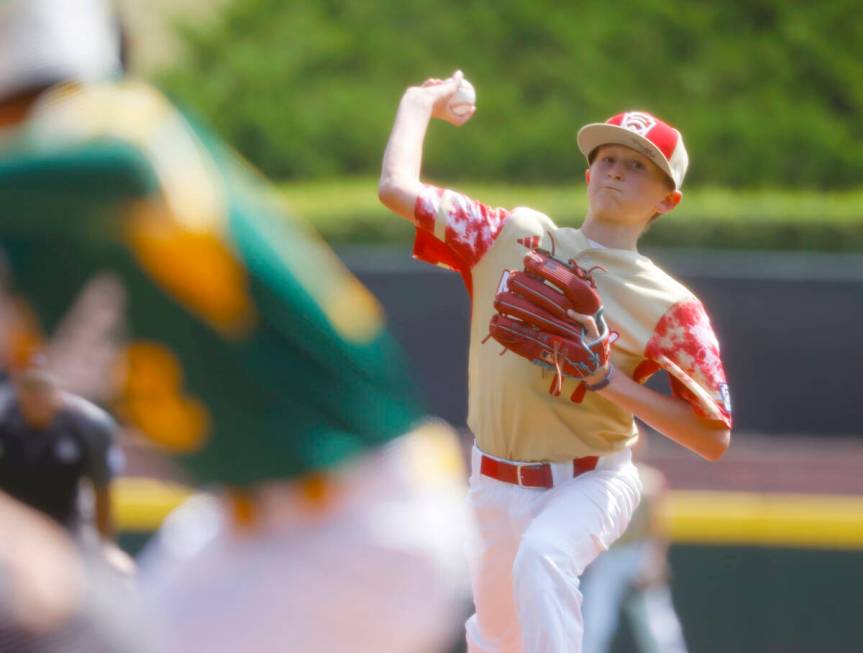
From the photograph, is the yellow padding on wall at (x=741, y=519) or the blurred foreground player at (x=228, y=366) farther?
the yellow padding on wall at (x=741, y=519)

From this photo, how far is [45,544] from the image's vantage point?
210 cm

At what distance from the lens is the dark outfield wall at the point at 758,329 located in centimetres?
1248

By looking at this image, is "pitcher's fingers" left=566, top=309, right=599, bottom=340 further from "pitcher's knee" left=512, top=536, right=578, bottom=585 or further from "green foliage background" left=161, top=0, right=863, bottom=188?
"green foliage background" left=161, top=0, right=863, bottom=188

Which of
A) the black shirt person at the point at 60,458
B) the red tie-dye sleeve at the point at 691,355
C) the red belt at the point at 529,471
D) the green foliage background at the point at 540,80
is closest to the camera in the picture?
the red tie-dye sleeve at the point at 691,355

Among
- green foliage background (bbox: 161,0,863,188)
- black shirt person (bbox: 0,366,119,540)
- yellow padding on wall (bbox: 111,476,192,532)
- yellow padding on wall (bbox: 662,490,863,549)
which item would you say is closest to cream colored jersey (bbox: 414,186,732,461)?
black shirt person (bbox: 0,366,119,540)

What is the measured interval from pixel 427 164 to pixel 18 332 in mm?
14754

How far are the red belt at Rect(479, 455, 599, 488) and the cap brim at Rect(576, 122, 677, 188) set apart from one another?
78cm

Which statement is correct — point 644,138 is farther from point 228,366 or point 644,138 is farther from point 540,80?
point 540,80

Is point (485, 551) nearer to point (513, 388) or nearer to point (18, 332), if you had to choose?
point (513, 388)

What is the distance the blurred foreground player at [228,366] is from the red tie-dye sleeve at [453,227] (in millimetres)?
1717

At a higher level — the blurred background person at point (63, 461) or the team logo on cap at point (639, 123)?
the team logo on cap at point (639, 123)

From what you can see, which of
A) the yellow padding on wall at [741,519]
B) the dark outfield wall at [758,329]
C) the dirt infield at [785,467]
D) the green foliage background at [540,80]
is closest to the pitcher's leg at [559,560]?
the yellow padding on wall at [741,519]

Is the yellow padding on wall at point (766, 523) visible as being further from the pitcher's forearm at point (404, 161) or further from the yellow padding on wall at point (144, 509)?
the pitcher's forearm at point (404, 161)

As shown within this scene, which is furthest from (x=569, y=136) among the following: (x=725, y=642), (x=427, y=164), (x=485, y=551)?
(x=485, y=551)
